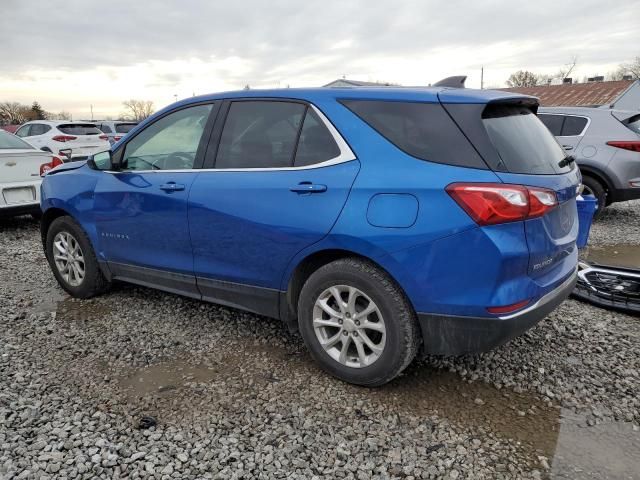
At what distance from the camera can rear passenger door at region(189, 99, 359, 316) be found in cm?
290

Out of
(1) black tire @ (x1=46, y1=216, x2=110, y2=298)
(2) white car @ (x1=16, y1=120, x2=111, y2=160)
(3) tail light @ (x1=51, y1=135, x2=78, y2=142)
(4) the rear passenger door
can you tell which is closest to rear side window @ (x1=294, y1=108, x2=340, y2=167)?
(4) the rear passenger door

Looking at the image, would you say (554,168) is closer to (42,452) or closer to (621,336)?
(621,336)

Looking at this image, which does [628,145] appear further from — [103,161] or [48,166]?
[48,166]

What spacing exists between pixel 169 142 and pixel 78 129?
1189 cm

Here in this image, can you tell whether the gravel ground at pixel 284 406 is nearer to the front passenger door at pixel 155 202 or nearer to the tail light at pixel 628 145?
the front passenger door at pixel 155 202

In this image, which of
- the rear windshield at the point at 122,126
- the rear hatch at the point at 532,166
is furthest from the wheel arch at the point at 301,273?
the rear windshield at the point at 122,126

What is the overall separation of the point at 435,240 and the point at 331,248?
1.99ft

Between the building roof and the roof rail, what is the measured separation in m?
33.5

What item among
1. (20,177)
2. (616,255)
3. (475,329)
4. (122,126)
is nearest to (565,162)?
(475,329)

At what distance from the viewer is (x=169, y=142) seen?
380cm

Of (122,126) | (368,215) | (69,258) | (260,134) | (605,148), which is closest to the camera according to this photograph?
(368,215)

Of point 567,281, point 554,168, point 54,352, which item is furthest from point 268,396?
point 554,168

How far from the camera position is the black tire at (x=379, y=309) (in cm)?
271

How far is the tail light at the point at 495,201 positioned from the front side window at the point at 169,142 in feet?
6.45
